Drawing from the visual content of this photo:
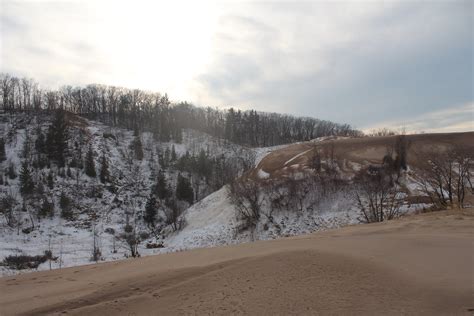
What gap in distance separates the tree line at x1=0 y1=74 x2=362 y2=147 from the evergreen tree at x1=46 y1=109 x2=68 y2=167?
1259 cm

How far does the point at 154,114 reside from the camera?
7381 centimetres

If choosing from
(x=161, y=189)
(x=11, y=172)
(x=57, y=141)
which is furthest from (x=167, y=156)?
(x=11, y=172)

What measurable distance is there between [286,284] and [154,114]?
7109 cm

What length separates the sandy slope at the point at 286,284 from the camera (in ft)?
17.0

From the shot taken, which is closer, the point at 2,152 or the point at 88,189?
the point at 88,189

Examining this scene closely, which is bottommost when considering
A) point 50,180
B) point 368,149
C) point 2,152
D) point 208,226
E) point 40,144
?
point 208,226

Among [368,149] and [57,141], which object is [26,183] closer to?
[57,141]

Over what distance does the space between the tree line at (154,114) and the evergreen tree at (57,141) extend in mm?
12593

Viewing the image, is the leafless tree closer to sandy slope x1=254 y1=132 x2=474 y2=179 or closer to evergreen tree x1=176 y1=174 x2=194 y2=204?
sandy slope x1=254 y1=132 x2=474 y2=179

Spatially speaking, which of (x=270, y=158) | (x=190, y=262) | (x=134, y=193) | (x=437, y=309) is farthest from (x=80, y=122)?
(x=437, y=309)

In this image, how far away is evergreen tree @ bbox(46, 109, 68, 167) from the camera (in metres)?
47.8

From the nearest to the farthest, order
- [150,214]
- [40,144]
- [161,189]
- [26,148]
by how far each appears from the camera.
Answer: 1. [150,214]
2. [161,189]
3. [26,148]
4. [40,144]

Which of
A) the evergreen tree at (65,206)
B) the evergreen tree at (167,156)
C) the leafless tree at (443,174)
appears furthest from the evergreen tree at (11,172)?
the leafless tree at (443,174)

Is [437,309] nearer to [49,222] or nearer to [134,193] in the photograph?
[49,222]
